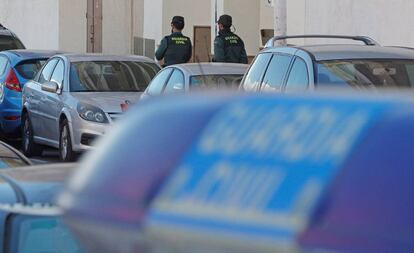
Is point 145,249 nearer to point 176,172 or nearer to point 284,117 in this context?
point 176,172

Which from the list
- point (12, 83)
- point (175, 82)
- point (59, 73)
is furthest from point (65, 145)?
point (12, 83)

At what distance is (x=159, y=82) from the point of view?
1228cm

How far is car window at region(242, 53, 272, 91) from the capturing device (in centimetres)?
937

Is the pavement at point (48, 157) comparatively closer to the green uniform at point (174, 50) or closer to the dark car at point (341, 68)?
the green uniform at point (174, 50)

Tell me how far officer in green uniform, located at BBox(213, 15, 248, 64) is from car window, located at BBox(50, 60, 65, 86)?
268 centimetres

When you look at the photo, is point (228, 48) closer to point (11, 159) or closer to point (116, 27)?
point (11, 159)

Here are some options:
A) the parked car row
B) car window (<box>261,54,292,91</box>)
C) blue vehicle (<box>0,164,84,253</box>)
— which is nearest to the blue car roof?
car window (<box>261,54,292,91</box>)

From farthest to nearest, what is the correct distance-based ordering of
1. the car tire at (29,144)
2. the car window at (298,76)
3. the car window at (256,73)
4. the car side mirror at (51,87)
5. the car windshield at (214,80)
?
1. the car tire at (29,144)
2. the car side mirror at (51,87)
3. the car windshield at (214,80)
4. the car window at (256,73)
5. the car window at (298,76)

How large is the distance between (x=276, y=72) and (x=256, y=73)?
39cm

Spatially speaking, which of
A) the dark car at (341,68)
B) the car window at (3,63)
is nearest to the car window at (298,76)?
the dark car at (341,68)


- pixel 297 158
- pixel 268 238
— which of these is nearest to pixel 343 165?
pixel 297 158

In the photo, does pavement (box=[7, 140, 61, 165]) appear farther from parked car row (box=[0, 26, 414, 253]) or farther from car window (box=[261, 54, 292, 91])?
parked car row (box=[0, 26, 414, 253])

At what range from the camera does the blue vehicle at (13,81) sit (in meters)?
15.3

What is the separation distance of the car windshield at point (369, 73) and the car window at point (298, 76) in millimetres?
150
